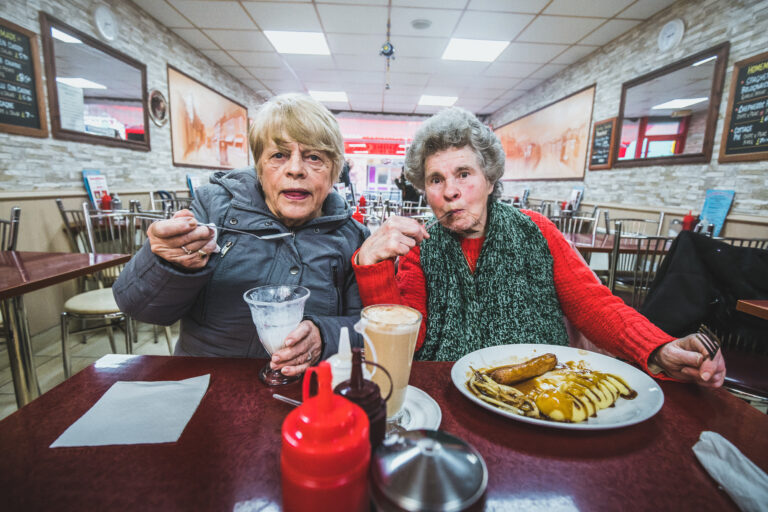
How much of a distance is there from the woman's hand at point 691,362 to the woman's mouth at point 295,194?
3.78 feet

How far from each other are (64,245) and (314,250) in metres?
3.69

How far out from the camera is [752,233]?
3.42m

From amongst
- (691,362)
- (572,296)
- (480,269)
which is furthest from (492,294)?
(691,362)

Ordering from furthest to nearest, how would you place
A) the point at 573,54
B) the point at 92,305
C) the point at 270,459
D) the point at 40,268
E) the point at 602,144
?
the point at 573,54
the point at 602,144
the point at 92,305
the point at 40,268
the point at 270,459

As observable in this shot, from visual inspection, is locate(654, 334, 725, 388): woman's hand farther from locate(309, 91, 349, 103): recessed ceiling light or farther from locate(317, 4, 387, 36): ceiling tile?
locate(309, 91, 349, 103): recessed ceiling light

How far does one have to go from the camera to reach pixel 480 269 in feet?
4.46

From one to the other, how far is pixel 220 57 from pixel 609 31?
6389 mm

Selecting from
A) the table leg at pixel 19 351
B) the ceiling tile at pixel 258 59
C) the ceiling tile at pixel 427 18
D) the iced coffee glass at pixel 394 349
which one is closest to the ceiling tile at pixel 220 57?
the ceiling tile at pixel 258 59

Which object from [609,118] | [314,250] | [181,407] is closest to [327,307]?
[314,250]

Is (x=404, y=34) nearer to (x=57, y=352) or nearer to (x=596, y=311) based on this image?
(x=596, y=311)

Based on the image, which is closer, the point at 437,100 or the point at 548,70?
the point at 548,70

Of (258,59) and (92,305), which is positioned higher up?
(258,59)

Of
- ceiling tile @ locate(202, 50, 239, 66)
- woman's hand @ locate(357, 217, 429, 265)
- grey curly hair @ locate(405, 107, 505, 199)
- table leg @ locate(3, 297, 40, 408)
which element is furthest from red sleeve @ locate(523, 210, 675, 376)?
ceiling tile @ locate(202, 50, 239, 66)

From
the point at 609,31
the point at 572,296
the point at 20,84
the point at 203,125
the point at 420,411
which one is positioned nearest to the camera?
the point at 420,411
